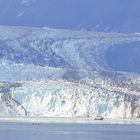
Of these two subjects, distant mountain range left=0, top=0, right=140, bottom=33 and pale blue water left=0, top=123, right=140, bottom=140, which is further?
distant mountain range left=0, top=0, right=140, bottom=33

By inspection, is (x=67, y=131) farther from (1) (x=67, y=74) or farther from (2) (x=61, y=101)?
(1) (x=67, y=74)

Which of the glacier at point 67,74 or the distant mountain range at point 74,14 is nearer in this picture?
the glacier at point 67,74

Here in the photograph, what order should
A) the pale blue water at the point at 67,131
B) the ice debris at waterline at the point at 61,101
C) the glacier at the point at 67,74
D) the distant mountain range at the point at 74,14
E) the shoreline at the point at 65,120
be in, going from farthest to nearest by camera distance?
the distant mountain range at the point at 74,14
the shoreline at the point at 65,120
the glacier at the point at 67,74
the ice debris at waterline at the point at 61,101
the pale blue water at the point at 67,131

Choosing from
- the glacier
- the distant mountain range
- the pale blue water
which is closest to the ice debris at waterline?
the glacier

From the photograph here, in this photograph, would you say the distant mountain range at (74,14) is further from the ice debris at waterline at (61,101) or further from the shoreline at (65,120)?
the ice debris at waterline at (61,101)

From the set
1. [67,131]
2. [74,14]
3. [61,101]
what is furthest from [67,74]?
[74,14]

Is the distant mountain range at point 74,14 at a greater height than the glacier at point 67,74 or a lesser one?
greater

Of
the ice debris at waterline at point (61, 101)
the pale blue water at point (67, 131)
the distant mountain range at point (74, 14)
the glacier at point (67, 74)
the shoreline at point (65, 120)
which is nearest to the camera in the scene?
the pale blue water at point (67, 131)

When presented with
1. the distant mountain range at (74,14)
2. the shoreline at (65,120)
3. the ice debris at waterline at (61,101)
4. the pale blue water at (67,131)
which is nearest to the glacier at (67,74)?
the ice debris at waterline at (61,101)

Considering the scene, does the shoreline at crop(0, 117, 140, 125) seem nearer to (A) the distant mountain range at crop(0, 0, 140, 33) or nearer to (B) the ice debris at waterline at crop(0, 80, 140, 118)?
(B) the ice debris at waterline at crop(0, 80, 140, 118)
